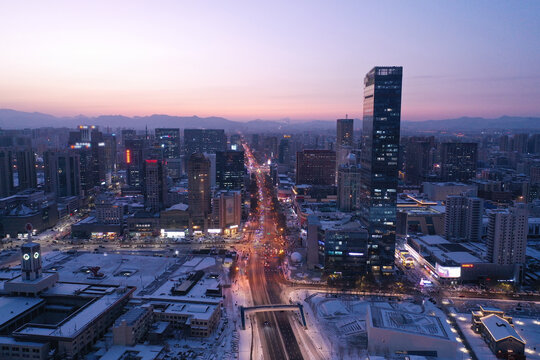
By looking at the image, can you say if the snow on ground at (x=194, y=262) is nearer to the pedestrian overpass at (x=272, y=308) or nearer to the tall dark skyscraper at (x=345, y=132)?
the pedestrian overpass at (x=272, y=308)

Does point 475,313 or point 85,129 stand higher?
point 85,129

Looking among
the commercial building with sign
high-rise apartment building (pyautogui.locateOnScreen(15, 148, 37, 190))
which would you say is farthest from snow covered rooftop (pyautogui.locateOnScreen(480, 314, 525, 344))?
high-rise apartment building (pyautogui.locateOnScreen(15, 148, 37, 190))

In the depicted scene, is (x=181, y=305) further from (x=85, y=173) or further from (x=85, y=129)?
(x=85, y=129)

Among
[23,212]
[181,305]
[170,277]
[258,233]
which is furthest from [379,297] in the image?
[23,212]

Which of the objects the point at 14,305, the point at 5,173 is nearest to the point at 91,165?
the point at 5,173

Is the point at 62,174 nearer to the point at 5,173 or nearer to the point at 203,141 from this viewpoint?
the point at 5,173

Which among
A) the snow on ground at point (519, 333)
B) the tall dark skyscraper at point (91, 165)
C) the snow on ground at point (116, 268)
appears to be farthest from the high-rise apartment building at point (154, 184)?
the snow on ground at point (519, 333)
